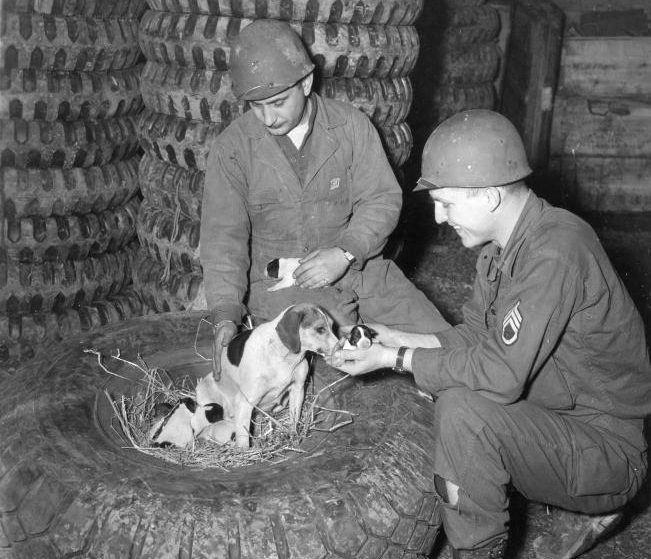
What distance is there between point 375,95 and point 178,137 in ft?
3.49

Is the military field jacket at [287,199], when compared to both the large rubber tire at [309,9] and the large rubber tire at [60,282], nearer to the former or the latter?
the large rubber tire at [309,9]

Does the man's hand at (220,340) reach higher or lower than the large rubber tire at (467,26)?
lower

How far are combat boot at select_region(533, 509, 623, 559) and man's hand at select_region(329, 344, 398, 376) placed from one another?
41.9 inches

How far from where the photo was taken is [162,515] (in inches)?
103

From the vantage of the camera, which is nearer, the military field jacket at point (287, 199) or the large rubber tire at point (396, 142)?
the military field jacket at point (287, 199)

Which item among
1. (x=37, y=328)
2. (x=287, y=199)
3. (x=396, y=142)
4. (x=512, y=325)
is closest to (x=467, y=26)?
(x=396, y=142)

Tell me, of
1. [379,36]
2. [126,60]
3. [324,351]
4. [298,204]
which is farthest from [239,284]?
[126,60]

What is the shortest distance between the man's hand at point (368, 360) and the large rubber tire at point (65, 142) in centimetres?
252

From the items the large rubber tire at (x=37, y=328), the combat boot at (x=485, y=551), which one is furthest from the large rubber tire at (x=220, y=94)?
the combat boot at (x=485, y=551)

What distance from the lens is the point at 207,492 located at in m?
2.70

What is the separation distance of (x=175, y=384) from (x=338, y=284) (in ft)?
2.80

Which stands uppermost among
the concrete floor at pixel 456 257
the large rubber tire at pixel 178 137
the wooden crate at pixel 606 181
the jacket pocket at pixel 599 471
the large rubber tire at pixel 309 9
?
the large rubber tire at pixel 309 9

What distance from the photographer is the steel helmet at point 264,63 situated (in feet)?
11.6

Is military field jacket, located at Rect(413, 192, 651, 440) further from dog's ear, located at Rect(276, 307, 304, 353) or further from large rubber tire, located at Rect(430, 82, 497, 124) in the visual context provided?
large rubber tire, located at Rect(430, 82, 497, 124)
